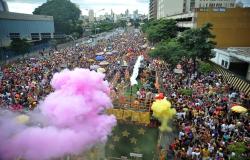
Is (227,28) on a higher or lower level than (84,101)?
higher

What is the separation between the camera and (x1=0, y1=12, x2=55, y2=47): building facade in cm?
4328

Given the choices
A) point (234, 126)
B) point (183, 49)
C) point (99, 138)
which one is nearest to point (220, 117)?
point (234, 126)

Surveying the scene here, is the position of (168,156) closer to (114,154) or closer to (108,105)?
(114,154)

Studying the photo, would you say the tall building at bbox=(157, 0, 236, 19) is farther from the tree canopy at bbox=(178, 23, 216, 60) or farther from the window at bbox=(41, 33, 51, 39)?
A: the tree canopy at bbox=(178, 23, 216, 60)

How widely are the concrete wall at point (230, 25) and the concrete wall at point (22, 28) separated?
29.9 metres

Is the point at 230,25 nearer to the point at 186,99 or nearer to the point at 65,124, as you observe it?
the point at 186,99

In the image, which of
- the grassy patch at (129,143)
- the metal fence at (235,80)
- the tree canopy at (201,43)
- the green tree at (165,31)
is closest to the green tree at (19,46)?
the green tree at (165,31)

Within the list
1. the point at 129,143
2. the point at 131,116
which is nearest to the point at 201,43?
the point at 131,116

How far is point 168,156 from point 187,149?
985 millimetres

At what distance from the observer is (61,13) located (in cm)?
7456

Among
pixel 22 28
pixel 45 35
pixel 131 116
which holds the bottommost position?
pixel 131 116

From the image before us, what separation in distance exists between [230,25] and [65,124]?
3043cm

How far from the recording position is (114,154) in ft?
38.9

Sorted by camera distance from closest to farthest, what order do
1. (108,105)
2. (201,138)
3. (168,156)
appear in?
(108,105) → (168,156) → (201,138)
